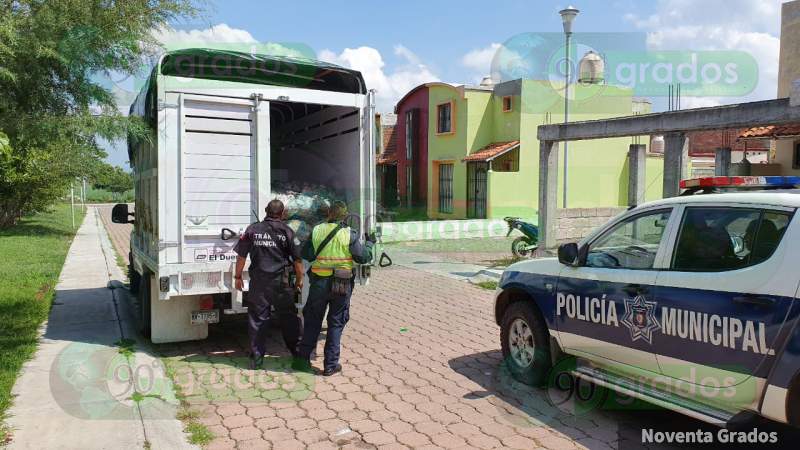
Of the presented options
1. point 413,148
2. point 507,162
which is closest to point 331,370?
point 507,162

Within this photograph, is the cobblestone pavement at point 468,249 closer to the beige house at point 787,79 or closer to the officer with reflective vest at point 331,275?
the officer with reflective vest at point 331,275

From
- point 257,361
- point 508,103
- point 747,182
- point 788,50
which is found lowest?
point 257,361

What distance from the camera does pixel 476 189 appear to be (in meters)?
23.6

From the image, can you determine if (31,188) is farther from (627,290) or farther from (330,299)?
(627,290)

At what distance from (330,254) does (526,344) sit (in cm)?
191

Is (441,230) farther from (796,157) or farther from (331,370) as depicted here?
(331,370)

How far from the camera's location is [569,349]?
495cm

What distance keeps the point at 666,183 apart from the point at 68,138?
7.44 metres

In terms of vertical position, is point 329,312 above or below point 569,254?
below

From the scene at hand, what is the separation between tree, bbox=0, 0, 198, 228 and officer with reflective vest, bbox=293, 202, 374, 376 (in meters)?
1.86

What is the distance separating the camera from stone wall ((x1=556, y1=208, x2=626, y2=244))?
1176 cm

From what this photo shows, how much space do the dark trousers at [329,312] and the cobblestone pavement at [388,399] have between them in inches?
10.5

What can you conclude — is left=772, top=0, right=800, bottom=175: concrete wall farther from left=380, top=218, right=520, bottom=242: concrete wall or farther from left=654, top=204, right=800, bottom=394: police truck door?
left=654, top=204, right=800, bottom=394: police truck door

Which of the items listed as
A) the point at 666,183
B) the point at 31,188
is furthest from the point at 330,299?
the point at 31,188
